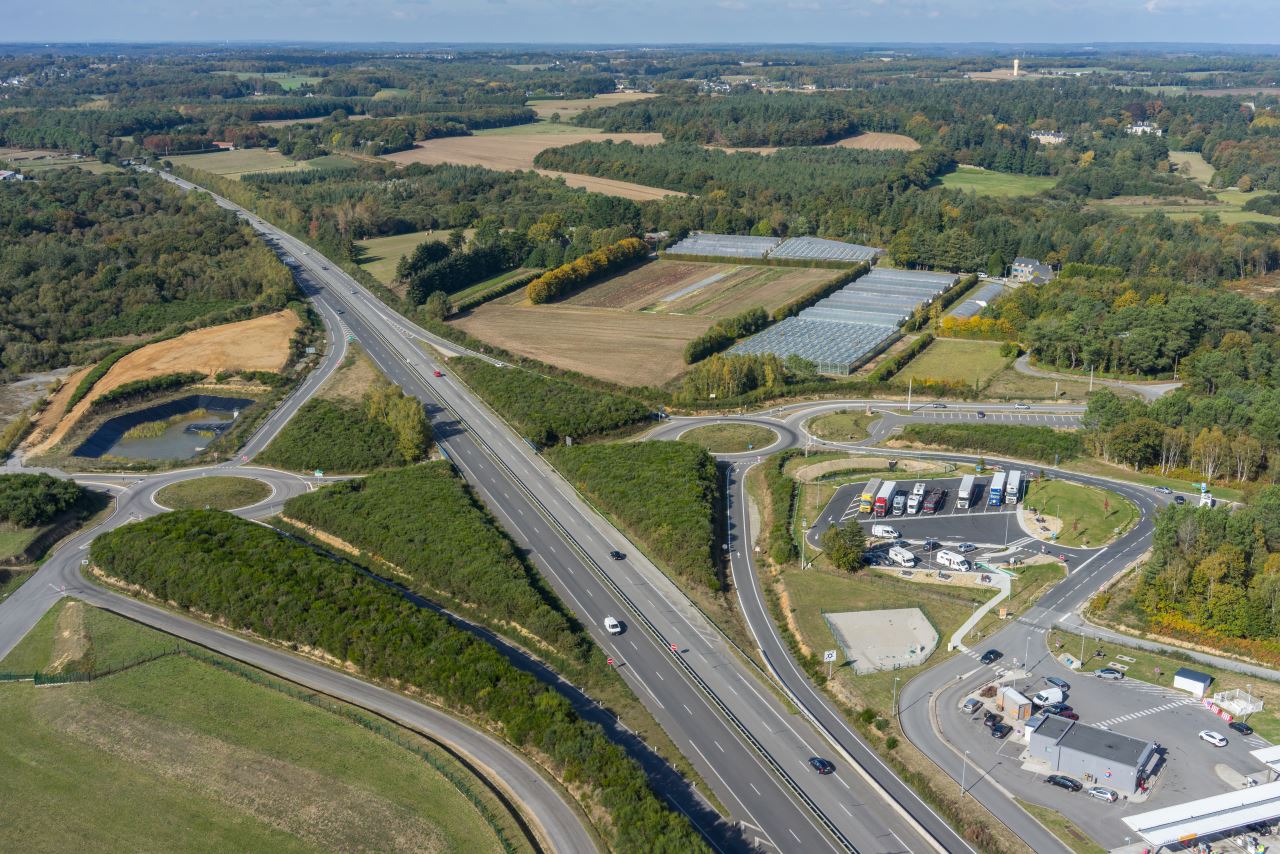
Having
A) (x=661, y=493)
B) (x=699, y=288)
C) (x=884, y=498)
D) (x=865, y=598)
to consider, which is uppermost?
(x=699, y=288)

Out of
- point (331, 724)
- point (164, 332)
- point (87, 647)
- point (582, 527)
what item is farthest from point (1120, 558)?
point (164, 332)

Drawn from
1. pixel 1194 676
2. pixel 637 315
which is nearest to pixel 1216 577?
pixel 1194 676

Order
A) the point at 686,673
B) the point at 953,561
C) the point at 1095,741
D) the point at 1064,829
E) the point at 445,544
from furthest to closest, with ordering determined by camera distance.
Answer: the point at 445,544, the point at 953,561, the point at 686,673, the point at 1095,741, the point at 1064,829

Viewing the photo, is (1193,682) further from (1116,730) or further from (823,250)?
(823,250)

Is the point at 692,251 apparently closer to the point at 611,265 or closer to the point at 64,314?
the point at 611,265

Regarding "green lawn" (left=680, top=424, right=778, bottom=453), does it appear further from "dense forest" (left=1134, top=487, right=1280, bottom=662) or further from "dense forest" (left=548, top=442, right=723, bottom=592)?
"dense forest" (left=1134, top=487, right=1280, bottom=662)

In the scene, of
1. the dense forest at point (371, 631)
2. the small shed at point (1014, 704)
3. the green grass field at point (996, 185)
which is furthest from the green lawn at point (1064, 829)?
the green grass field at point (996, 185)

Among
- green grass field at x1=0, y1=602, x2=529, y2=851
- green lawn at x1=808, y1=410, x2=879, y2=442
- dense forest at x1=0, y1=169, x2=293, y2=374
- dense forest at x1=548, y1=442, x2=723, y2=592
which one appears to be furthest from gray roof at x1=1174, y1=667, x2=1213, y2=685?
dense forest at x1=0, y1=169, x2=293, y2=374

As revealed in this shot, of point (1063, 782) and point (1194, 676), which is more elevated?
point (1194, 676)
